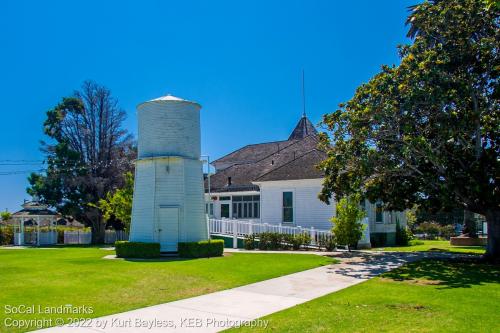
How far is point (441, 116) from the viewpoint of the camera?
1659 cm

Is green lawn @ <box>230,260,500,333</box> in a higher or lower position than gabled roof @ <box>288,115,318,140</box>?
lower

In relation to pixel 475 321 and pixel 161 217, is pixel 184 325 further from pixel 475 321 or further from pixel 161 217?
pixel 161 217

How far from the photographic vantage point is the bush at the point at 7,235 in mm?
40750

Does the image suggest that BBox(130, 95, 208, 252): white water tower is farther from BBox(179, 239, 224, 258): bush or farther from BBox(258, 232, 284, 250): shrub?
BBox(258, 232, 284, 250): shrub

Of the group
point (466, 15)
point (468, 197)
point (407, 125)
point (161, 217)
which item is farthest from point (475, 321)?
point (161, 217)

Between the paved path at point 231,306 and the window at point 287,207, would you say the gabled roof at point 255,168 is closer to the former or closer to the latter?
the window at point 287,207

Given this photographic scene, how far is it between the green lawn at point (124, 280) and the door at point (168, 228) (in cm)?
433

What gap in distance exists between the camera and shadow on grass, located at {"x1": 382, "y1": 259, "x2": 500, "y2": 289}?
42.1 ft

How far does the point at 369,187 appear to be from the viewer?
2067 centimetres

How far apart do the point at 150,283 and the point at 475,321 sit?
27.4 ft

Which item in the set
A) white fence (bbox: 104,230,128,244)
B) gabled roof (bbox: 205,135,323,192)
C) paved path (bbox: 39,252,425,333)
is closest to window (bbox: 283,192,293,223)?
gabled roof (bbox: 205,135,323,192)

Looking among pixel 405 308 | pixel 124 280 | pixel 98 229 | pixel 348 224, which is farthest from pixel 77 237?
pixel 405 308

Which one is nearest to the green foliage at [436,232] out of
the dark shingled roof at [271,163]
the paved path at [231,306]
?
the dark shingled roof at [271,163]

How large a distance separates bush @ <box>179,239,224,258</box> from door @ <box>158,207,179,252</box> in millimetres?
1126
